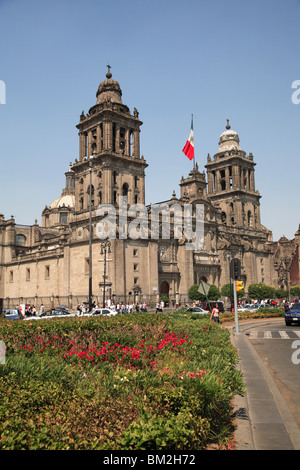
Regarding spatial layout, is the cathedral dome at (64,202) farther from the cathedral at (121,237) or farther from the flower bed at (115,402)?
the flower bed at (115,402)

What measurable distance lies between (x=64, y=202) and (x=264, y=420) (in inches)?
3014

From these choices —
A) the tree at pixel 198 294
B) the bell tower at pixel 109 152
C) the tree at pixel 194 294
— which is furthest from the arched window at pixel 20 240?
the tree at pixel 198 294

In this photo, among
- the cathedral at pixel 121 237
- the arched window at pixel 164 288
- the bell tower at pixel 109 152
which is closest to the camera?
the cathedral at pixel 121 237

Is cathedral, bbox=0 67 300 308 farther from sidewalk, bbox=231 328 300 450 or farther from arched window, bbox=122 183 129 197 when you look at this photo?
sidewalk, bbox=231 328 300 450

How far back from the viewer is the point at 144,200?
53.7 m

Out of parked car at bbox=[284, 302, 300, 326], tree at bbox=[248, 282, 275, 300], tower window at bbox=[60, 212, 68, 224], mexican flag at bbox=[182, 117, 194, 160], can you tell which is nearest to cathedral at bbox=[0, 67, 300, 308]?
tower window at bbox=[60, 212, 68, 224]

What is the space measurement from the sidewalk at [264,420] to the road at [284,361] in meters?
0.20

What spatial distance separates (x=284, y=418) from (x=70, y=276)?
46584 mm

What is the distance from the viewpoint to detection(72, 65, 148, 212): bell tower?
167ft

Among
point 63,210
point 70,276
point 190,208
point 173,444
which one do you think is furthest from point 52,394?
point 63,210

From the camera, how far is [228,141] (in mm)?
84562

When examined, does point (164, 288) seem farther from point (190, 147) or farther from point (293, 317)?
point (293, 317)

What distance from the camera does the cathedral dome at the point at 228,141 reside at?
3297 inches

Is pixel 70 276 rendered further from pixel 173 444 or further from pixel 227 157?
pixel 173 444
